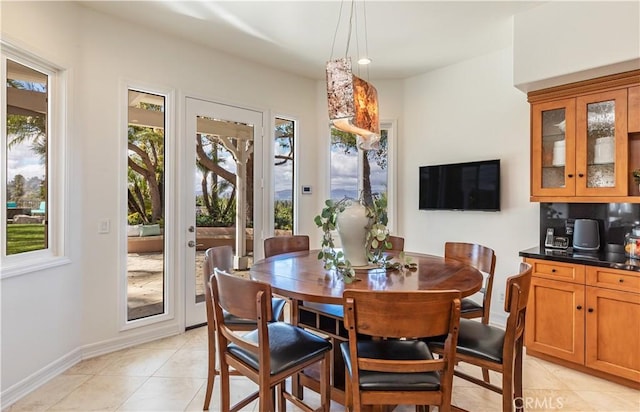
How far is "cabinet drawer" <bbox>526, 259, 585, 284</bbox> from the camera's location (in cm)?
259

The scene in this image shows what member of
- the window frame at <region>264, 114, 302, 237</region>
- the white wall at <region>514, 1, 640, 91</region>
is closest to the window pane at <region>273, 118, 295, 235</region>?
the window frame at <region>264, 114, 302, 237</region>

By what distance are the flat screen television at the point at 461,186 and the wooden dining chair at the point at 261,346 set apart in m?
2.44

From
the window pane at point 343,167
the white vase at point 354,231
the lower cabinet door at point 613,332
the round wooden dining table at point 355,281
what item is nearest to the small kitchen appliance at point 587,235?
the lower cabinet door at point 613,332

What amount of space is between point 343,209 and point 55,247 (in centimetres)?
220

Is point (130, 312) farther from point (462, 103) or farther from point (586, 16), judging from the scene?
point (586, 16)

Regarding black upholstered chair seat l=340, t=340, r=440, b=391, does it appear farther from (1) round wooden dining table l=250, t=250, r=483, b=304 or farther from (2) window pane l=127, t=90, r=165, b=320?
(2) window pane l=127, t=90, r=165, b=320

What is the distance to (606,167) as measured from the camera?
2.65 m

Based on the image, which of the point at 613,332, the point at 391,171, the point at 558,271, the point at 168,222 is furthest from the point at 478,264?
the point at 168,222

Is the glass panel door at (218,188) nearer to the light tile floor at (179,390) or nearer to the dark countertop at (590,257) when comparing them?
the light tile floor at (179,390)

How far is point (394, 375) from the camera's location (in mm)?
1532

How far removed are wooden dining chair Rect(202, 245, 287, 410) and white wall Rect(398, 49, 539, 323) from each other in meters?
2.31

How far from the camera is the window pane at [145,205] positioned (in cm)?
315

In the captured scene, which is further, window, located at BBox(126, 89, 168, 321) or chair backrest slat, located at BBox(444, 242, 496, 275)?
window, located at BBox(126, 89, 168, 321)

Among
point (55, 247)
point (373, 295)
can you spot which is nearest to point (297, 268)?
point (373, 295)
